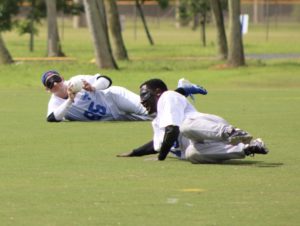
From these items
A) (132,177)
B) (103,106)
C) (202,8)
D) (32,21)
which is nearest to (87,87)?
(103,106)

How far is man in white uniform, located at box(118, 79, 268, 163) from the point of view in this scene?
46.2 ft

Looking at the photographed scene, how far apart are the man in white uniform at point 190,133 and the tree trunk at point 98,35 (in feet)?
82.7

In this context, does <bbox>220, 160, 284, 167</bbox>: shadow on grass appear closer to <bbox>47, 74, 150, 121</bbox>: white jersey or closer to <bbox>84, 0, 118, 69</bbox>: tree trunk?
<bbox>47, 74, 150, 121</bbox>: white jersey

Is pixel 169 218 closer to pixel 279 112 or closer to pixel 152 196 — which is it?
pixel 152 196

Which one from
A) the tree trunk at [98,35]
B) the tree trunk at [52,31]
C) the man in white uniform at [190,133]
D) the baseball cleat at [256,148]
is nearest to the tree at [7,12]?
the tree trunk at [52,31]

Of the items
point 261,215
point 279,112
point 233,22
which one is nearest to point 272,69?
point 233,22

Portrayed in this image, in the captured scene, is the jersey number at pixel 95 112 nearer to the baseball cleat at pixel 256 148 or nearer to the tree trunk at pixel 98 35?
the baseball cleat at pixel 256 148

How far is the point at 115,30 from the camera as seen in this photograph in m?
49.5

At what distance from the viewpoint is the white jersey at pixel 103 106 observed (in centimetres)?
2093

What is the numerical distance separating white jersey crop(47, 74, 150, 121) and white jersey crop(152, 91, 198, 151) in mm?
6248

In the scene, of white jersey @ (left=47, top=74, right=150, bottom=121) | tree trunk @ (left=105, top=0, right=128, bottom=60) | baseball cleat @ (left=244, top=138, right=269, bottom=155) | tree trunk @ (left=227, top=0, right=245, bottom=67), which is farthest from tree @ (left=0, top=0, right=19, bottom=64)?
baseball cleat @ (left=244, top=138, right=269, bottom=155)

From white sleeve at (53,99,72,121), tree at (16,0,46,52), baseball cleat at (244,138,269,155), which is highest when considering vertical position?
baseball cleat at (244,138,269,155)

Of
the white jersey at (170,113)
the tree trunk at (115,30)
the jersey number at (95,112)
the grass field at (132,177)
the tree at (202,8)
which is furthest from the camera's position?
the tree at (202,8)

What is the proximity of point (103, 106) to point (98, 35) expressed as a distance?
19246 mm
